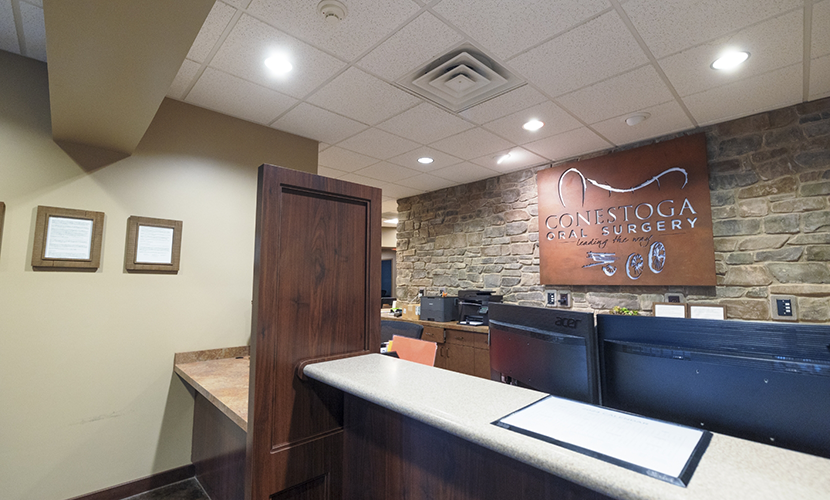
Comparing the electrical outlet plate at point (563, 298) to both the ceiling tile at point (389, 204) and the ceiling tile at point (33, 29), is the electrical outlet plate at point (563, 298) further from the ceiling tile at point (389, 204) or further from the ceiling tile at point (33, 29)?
the ceiling tile at point (33, 29)

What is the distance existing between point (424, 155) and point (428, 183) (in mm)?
1087

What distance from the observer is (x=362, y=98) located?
8.52 feet

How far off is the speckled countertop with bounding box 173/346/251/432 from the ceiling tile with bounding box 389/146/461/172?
7.69ft

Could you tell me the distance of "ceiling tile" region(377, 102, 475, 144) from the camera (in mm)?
2814

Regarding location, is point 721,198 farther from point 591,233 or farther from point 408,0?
point 408,0

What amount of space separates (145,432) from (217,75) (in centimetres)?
235

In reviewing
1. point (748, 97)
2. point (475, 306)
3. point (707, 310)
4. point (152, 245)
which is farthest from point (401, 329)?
point (748, 97)

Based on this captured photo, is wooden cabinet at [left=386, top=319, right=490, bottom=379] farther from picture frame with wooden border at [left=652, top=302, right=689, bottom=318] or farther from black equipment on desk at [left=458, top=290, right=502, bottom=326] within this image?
picture frame with wooden border at [left=652, top=302, right=689, bottom=318]

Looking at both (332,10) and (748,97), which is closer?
(332,10)

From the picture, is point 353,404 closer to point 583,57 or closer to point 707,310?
point 583,57

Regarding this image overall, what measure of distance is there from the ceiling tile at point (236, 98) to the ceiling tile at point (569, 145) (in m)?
2.26

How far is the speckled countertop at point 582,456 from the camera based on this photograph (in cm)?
52

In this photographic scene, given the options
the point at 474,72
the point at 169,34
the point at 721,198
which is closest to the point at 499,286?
the point at 721,198

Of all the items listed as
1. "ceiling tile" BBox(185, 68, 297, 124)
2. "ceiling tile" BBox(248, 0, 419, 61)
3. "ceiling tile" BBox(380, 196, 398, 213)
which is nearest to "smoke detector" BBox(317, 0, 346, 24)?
"ceiling tile" BBox(248, 0, 419, 61)
